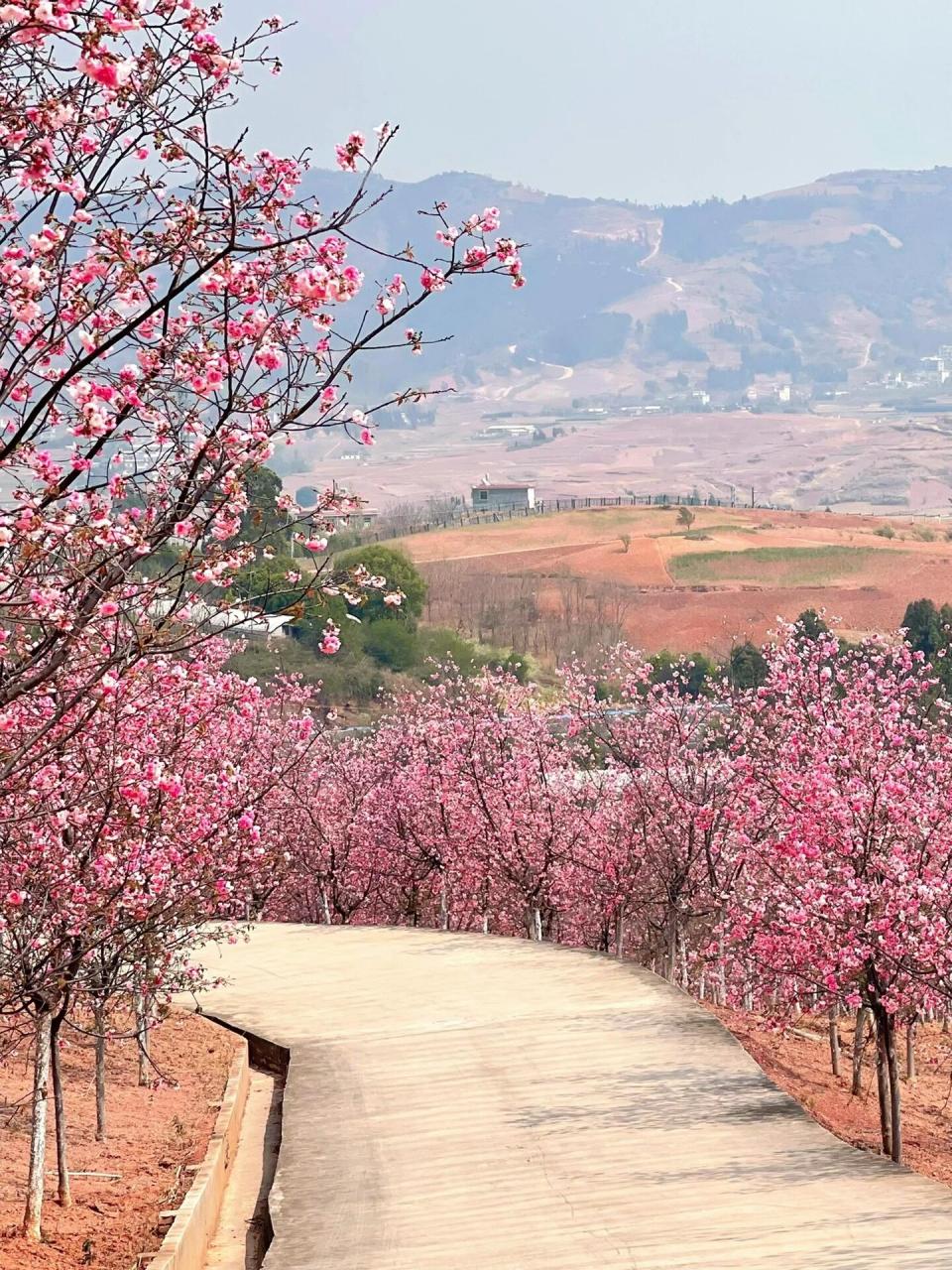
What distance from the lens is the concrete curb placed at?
9992mm

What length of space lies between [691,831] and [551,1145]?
8.48 m

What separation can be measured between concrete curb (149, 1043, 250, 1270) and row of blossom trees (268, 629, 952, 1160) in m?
4.27

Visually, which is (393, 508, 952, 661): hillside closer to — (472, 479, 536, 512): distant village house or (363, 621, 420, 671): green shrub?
(363, 621, 420, 671): green shrub

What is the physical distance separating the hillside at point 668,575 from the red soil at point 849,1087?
58030 mm

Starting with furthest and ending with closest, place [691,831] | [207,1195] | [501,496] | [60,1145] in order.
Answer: [501,496]
[691,831]
[60,1145]
[207,1195]

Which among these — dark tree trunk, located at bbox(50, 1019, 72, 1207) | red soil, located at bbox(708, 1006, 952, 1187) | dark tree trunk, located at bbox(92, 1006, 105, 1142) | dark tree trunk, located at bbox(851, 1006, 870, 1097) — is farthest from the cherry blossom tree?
dark tree trunk, located at bbox(50, 1019, 72, 1207)

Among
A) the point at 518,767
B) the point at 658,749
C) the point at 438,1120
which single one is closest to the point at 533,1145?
the point at 438,1120

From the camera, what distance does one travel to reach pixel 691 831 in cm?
2014

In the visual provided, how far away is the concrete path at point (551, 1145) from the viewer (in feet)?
31.9

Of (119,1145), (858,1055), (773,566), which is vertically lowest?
(858,1055)

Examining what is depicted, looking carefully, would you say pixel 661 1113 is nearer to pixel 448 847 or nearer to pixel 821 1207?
pixel 821 1207

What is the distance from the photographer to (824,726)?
49.2 ft

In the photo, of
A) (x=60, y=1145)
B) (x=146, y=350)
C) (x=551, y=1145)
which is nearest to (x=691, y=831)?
(x=551, y=1145)

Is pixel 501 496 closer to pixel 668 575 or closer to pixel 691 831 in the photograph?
pixel 668 575
